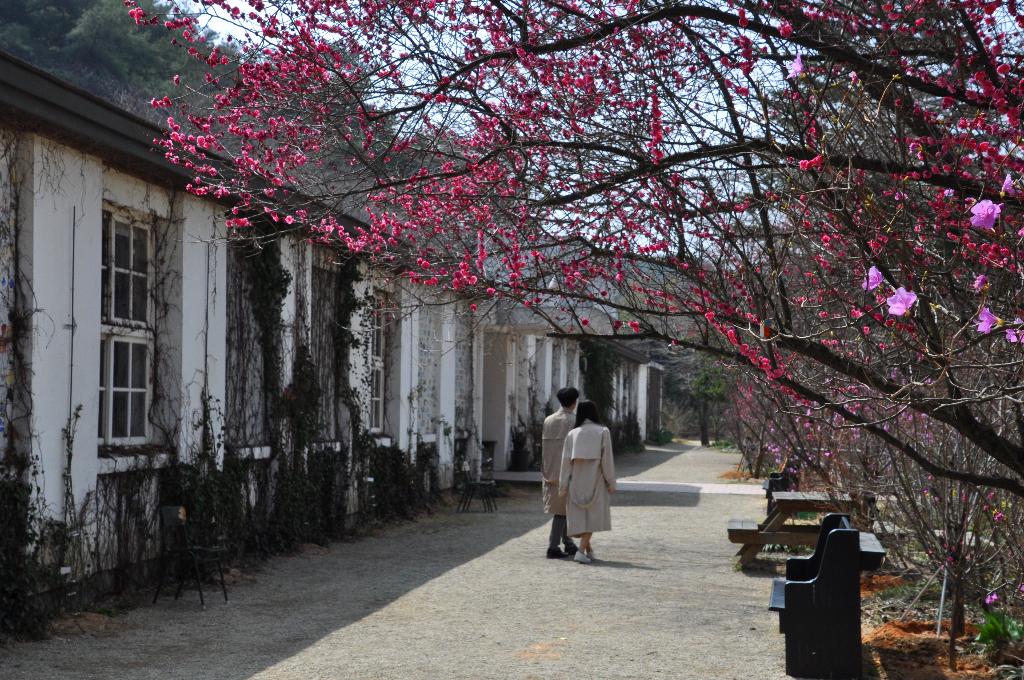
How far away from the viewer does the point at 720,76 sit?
6.00m

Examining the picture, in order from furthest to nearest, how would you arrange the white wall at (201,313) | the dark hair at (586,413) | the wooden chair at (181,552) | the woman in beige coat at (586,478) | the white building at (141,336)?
the dark hair at (586,413) < the woman in beige coat at (586,478) < the white wall at (201,313) < the wooden chair at (181,552) < the white building at (141,336)

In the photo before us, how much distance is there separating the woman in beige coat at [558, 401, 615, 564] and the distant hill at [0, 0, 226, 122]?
69.8 feet

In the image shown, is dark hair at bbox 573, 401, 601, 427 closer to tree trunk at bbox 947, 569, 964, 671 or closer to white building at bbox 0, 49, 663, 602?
white building at bbox 0, 49, 663, 602

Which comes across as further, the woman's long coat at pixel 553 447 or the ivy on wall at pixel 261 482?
the woman's long coat at pixel 553 447

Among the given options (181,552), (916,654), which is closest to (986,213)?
(916,654)

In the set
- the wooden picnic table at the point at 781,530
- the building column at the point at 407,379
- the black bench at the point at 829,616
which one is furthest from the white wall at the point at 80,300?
the building column at the point at 407,379

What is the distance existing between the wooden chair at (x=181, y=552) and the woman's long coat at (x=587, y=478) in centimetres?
351

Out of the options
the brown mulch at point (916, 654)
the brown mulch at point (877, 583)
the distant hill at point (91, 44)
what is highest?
the distant hill at point (91, 44)

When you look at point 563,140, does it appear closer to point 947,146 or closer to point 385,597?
point 947,146

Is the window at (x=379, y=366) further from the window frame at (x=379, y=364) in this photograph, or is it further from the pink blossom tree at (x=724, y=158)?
the pink blossom tree at (x=724, y=158)

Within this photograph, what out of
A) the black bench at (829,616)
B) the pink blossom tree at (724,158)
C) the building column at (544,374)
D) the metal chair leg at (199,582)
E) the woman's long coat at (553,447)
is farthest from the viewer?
the building column at (544,374)

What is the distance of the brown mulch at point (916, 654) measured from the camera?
714cm

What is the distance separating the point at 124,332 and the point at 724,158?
5.50 meters

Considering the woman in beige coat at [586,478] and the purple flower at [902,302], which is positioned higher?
the purple flower at [902,302]
